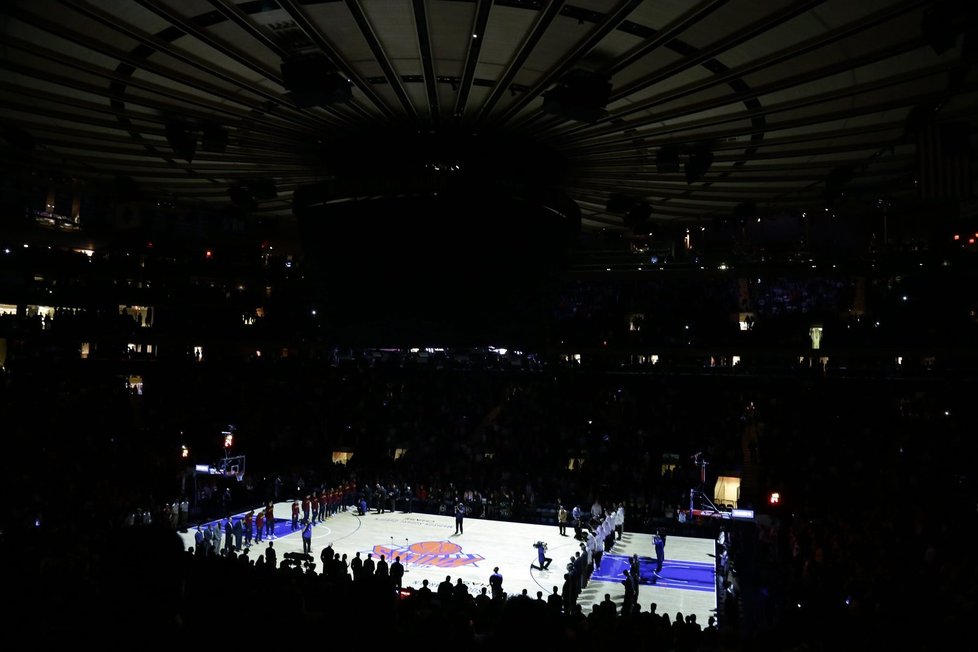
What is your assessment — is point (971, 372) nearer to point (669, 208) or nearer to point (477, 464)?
point (669, 208)

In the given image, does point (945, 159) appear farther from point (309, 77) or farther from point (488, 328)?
point (309, 77)

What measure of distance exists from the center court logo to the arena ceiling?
10955 millimetres

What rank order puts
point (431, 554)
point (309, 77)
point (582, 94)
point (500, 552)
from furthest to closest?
point (500, 552) < point (431, 554) < point (582, 94) < point (309, 77)

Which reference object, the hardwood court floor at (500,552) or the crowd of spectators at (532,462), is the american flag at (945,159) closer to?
the crowd of spectators at (532,462)

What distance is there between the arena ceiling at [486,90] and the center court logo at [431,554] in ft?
35.9

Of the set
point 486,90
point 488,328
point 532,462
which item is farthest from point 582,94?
point 532,462

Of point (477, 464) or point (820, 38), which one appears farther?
point (477, 464)

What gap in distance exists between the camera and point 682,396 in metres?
30.9

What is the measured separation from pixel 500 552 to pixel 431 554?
82.3 inches

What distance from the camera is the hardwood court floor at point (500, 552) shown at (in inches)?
645

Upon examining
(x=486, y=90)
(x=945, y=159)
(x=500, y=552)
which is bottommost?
(x=500, y=552)

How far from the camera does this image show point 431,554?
64.5 feet

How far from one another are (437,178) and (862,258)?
75.7 feet

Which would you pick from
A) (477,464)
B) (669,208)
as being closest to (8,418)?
(477,464)
